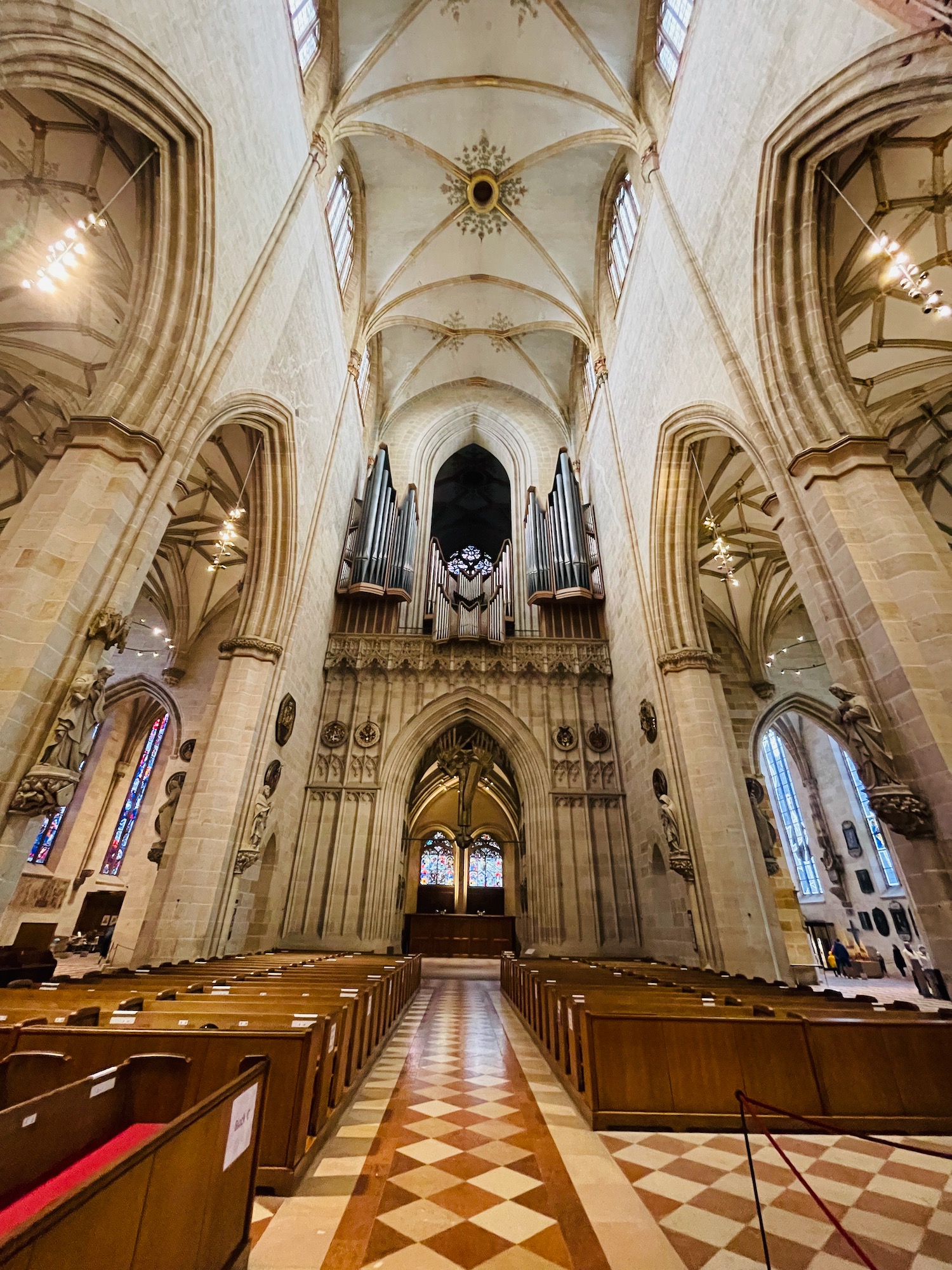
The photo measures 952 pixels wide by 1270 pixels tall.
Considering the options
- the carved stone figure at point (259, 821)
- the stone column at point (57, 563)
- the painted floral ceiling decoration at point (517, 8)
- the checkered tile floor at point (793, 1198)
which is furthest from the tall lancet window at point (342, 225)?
the checkered tile floor at point (793, 1198)

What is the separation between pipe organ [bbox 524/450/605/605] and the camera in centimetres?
1430

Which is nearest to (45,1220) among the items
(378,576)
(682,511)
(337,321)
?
(682,511)

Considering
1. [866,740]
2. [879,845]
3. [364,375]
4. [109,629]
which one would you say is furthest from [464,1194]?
[879,845]

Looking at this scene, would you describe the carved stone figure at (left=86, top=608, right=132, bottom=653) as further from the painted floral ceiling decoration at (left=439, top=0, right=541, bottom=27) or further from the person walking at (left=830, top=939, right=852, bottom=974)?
the person walking at (left=830, top=939, right=852, bottom=974)

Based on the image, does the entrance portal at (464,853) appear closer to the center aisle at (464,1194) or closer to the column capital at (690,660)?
the column capital at (690,660)

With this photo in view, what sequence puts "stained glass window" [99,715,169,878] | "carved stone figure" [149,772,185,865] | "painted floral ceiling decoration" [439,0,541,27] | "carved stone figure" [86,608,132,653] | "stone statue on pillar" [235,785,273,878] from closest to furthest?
"carved stone figure" [86,608,132,653] < "stone statue on pillar" [235,785,273,878] < "carved stone figure" [149,772,185,865] < "painted floral ceiling decoration" [439,0,541,27] < "stained glass window" [99,715,169,878]

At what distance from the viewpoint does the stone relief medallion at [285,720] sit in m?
10.4

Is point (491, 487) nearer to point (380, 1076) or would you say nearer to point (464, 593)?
point (464, 593)

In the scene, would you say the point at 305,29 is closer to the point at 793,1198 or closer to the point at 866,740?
the point at 866,740

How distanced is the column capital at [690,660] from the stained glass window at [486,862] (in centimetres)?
1812

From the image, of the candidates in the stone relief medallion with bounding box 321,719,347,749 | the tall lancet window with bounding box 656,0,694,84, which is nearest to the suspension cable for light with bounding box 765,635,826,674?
the stone relief medallion with bounding box 321,719,347,749

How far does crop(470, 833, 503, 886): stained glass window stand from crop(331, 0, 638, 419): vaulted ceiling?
1890 centimetres

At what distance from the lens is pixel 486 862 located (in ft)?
84.8

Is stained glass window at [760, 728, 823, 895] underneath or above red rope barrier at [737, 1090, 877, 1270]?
above
